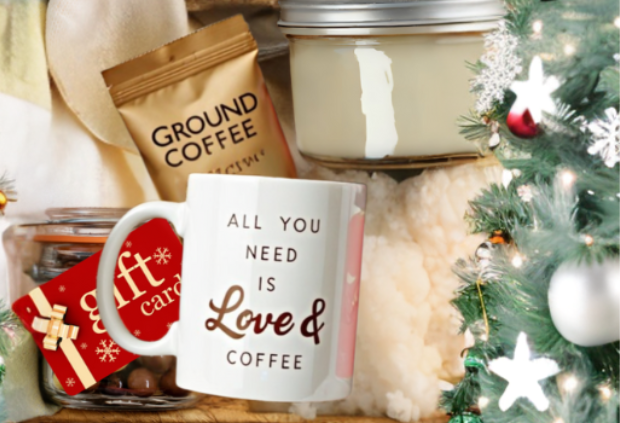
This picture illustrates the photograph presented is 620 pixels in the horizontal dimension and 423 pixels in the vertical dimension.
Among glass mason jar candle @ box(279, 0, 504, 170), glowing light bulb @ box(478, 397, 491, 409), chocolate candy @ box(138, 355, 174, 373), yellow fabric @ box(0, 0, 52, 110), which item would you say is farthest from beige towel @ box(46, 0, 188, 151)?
glowing light bulb @ box(478, 397, 491, 409)

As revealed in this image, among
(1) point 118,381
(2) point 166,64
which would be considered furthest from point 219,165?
(1) point 118,381

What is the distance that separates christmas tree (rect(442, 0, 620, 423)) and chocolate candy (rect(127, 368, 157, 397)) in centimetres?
30

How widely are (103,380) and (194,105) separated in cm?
28

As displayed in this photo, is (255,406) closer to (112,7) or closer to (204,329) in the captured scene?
(204,329)

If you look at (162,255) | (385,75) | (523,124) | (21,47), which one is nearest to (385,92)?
(385,75)

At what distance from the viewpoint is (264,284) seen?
53 cm

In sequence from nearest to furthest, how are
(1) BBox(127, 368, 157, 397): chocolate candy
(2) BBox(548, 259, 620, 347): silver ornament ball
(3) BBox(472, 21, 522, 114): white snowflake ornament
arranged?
(2) BBox(548, 259, 620, 347): silver ornament ball → (3) BBox(472, 21, 522, 114): white snowflake ornament → (1) BBox(127, 368, 157, 397): chocolate candy

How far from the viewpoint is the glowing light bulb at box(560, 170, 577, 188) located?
1.64 ft

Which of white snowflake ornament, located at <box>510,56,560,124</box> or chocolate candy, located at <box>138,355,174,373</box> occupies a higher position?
white snowflake ornament, located at <box>510,56,560,124</box>

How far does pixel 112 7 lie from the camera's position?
0.70 meters

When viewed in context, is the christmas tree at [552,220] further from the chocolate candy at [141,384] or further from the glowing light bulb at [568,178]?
the chocolate candy at [141,384]

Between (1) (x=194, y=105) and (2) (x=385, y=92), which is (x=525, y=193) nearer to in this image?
(2) (x=385, y=92)

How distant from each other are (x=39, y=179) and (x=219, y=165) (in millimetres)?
204

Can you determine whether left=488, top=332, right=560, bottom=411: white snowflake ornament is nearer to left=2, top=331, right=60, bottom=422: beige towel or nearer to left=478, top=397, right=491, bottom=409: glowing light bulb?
left=478, top=397, right=491, bottom=409: glowing light bulb
